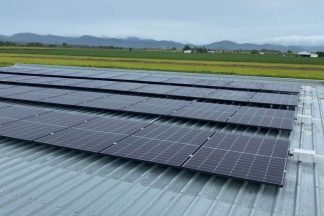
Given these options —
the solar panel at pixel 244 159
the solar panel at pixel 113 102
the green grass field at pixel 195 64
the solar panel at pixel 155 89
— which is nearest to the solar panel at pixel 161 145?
the solar panel at pixel 244 159

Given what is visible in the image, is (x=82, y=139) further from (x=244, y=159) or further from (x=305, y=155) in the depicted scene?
(x=305, y=155)

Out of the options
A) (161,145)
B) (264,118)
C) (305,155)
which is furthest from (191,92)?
(305,155)

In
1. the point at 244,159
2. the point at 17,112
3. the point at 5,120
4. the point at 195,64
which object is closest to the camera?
the point at 244,159

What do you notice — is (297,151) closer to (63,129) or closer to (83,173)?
(83,173)

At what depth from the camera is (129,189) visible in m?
10.9

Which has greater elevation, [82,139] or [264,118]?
[264,118]

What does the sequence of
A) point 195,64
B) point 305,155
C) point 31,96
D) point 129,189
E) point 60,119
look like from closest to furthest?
point 129,189
point 305,155
point 60,119
point 31,96
point 195,64

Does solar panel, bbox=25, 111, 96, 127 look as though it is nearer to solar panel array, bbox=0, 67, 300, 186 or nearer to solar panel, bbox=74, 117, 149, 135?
solar panel array, bbox=0, 67, 300, 186

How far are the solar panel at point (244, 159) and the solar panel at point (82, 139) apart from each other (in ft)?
12.7

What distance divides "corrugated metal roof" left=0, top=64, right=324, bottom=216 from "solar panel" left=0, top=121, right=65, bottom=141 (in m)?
1.03

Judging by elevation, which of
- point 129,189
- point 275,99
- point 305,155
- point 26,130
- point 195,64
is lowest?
point 129,189

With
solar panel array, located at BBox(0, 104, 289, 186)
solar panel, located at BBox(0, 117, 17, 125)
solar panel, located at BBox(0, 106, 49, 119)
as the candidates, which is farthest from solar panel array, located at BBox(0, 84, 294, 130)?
solar panel, located at BBox(0, 117, 17, 125)

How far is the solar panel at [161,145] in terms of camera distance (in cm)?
1267

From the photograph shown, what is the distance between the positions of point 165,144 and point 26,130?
22.3 ft
